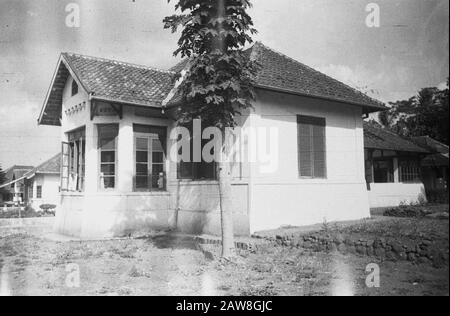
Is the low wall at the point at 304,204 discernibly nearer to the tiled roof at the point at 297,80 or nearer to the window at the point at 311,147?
the window at the point at 311,147

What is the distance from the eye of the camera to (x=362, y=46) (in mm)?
9094

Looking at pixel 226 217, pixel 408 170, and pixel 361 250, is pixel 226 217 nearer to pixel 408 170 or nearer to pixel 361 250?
pixel 361 250

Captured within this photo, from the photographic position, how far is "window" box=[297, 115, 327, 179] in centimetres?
1216

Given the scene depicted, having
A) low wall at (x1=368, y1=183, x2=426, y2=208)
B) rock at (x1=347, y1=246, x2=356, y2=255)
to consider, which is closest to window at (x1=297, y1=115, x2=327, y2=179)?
rock at (x1=347, y1=246, x2=356, y2=255)

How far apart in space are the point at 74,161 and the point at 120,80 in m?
3.31

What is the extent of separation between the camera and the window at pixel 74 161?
44.1 ft

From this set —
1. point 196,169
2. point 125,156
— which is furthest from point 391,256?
point 125,156

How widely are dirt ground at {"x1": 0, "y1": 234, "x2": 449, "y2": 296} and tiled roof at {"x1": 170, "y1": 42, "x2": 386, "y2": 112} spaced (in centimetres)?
497

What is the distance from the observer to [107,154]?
12.8 m

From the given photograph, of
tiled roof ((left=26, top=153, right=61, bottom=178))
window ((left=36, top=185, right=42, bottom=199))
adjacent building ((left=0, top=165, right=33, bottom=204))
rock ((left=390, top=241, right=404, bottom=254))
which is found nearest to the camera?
rock ((left=390, top=241, right=404, bottom=254))

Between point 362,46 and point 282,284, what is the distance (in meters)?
5.75

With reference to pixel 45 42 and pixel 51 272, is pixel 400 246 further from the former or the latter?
pixel 45 42

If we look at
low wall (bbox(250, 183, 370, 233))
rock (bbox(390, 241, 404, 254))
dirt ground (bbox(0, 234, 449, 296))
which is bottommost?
dirt ground (bbox(0, 234, 449, 296))

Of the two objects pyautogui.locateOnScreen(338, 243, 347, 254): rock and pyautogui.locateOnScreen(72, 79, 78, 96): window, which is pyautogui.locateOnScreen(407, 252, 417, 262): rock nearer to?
pyautogui.locateOnScreen(338, 243, 347, 254): rock
